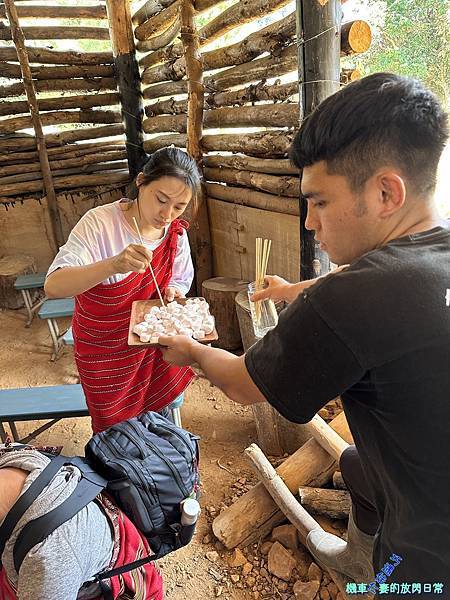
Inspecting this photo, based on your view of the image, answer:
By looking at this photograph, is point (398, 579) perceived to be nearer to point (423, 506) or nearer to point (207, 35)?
point (423, 506)

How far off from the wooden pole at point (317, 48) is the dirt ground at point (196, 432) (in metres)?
2.58

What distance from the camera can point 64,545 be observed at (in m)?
1.24

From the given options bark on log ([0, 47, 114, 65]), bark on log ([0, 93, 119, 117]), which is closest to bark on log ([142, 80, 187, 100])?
bark on log ([0, 93, 119, 117])

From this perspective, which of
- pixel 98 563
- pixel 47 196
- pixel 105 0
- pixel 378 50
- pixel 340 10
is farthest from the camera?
pixel 47 196

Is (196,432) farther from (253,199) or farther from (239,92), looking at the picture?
(239,92)

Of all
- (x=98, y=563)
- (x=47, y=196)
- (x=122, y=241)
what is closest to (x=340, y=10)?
(x=122, y=241)

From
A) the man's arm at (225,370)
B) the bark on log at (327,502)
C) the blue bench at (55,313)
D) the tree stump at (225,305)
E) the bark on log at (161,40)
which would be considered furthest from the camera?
the bark on log at (161,40)

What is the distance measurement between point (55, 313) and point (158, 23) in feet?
12.8

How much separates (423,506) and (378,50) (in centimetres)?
583

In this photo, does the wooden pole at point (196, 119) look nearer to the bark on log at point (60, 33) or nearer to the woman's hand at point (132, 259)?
the woman's hand at point (132, 259)

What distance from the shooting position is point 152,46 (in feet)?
18.3

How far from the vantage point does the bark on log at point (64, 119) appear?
5.95 m

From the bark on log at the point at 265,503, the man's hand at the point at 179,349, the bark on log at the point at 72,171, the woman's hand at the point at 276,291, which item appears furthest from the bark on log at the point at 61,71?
the bark on log at the point at 265,503

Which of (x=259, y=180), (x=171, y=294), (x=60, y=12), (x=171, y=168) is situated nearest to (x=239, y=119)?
(x=259, y=180)
